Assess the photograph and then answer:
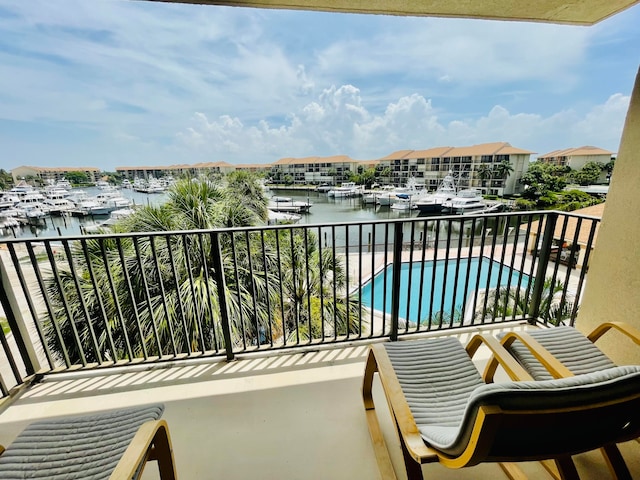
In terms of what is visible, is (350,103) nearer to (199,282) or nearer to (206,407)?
(199,282)

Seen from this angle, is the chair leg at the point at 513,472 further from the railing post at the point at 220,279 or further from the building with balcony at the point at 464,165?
the building with balcony at the point at 464,165

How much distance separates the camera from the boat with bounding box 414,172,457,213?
15672 millimetres

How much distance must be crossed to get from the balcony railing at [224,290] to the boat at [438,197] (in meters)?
8.25

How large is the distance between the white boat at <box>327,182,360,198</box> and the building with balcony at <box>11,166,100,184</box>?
13.0 metres

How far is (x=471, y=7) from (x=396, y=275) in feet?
5.67

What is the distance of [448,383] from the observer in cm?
132

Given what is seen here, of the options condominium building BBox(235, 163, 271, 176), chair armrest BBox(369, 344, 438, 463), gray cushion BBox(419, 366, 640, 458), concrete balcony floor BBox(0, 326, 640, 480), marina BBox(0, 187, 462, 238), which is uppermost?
condominium building BBox(235, 163, 271, 176)

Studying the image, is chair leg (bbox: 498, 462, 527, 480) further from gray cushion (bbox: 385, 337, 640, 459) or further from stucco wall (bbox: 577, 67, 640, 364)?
stucco wall (bbox: 577, 67, 640, 364)

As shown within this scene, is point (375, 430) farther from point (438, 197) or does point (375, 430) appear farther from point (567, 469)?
point (438, 197)

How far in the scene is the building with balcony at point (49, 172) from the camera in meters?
10.5

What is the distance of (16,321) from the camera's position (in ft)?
5.82

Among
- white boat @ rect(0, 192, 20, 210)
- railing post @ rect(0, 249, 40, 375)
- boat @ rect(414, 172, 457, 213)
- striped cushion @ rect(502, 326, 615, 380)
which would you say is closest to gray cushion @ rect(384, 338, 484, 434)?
striped cushion @ rect(502, 326, 615, 380)

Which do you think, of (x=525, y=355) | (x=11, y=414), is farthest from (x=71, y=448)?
(x=525, y=355)

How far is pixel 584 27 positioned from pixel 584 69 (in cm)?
1652
